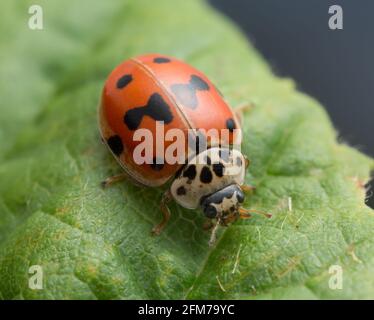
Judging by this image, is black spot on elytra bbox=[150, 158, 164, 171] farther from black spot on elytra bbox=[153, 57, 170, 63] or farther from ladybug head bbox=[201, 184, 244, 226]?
black spot on elytra bbox=[153, 57, 170, 63]

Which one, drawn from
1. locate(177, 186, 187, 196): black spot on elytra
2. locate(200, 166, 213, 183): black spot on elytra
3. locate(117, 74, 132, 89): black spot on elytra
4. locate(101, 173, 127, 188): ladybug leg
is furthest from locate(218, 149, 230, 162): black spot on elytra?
locate(117, 74, 132, 89): black spot on elytra

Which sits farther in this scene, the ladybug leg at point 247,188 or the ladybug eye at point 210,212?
the ladybug leg at point 247,188

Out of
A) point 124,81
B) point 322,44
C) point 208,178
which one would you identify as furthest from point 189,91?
point 322,44

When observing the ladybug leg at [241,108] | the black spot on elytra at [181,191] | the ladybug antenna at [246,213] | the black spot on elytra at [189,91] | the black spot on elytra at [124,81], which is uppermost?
the black spot on elytra at [124,81]

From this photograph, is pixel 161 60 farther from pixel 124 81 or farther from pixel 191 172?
pixel 191 172

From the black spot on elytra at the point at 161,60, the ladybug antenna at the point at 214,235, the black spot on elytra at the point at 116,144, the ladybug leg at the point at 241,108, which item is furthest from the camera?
the ladybug leg at the point at 241,108

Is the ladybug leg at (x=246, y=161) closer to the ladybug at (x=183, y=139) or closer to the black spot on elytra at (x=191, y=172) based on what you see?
the ladybug at (x=183, y=139)

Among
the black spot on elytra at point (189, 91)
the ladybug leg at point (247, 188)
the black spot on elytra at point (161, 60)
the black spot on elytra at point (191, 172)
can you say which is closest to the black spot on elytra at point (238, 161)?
the ladybug leg at point (247, 188)

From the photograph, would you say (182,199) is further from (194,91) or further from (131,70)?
(131,70)

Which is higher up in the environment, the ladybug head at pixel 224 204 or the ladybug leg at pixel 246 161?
the ladybug leg at pixel 246 161
